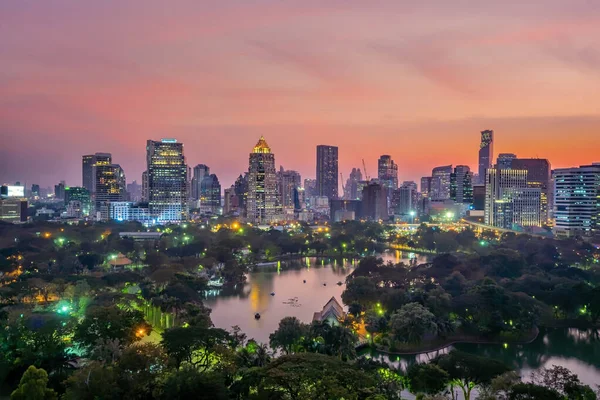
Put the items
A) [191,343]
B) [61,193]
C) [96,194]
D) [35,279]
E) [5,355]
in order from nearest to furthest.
→ [191,343]
[5,355]
[35,279]
[96,194]
[61,193]

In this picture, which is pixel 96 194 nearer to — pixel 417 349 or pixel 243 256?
pixel 243 256

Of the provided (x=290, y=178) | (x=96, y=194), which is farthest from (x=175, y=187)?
(x=290, y=178)

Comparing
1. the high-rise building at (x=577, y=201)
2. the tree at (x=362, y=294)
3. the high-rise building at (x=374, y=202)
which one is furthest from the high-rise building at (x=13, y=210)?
the high-rise building at (x=577, y=201)

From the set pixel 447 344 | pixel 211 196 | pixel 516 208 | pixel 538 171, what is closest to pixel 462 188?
pixel 538 171

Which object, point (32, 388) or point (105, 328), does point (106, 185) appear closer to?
point (105, 328)

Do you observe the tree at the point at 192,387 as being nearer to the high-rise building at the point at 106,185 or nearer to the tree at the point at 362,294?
the tree at the point at 362,294
